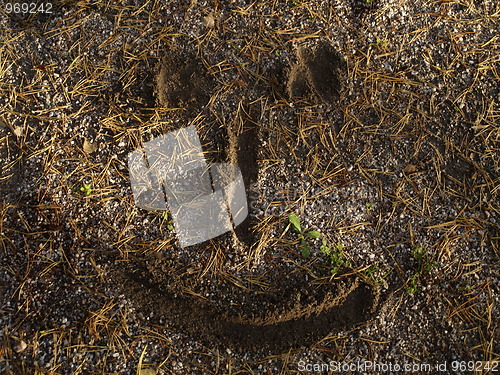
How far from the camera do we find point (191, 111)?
2480 millimetres

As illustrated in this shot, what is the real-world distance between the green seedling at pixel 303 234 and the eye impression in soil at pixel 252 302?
0.50ft

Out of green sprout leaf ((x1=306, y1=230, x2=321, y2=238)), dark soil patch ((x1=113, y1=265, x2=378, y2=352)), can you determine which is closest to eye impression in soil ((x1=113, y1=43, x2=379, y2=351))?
dark soil patch ((x1=113, y1=265, x2=378, y2=352))

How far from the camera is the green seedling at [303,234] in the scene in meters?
2.37

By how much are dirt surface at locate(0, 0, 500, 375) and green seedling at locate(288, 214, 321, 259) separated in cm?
1

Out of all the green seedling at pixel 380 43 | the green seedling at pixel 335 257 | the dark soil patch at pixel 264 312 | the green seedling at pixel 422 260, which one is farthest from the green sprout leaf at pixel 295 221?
the green seedling at pixel 380 43

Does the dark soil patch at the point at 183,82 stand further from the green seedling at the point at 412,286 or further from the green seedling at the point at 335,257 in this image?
the green seedling at the point at 412,286

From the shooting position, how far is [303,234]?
7.84ft

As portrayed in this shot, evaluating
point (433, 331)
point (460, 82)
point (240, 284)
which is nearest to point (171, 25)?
point (240, 284)

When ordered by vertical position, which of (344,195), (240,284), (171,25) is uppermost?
(171,25)

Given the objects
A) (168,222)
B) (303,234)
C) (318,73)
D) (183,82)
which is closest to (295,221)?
(303,234)

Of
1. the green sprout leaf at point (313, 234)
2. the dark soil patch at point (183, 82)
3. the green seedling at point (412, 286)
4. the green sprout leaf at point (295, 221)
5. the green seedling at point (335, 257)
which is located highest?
the dark soil patch at point (183, 82)

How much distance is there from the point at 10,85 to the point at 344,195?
2.29m

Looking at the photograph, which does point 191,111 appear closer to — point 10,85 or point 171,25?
point 171,25

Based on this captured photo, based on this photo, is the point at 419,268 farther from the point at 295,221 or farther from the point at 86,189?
the point at 86,189
